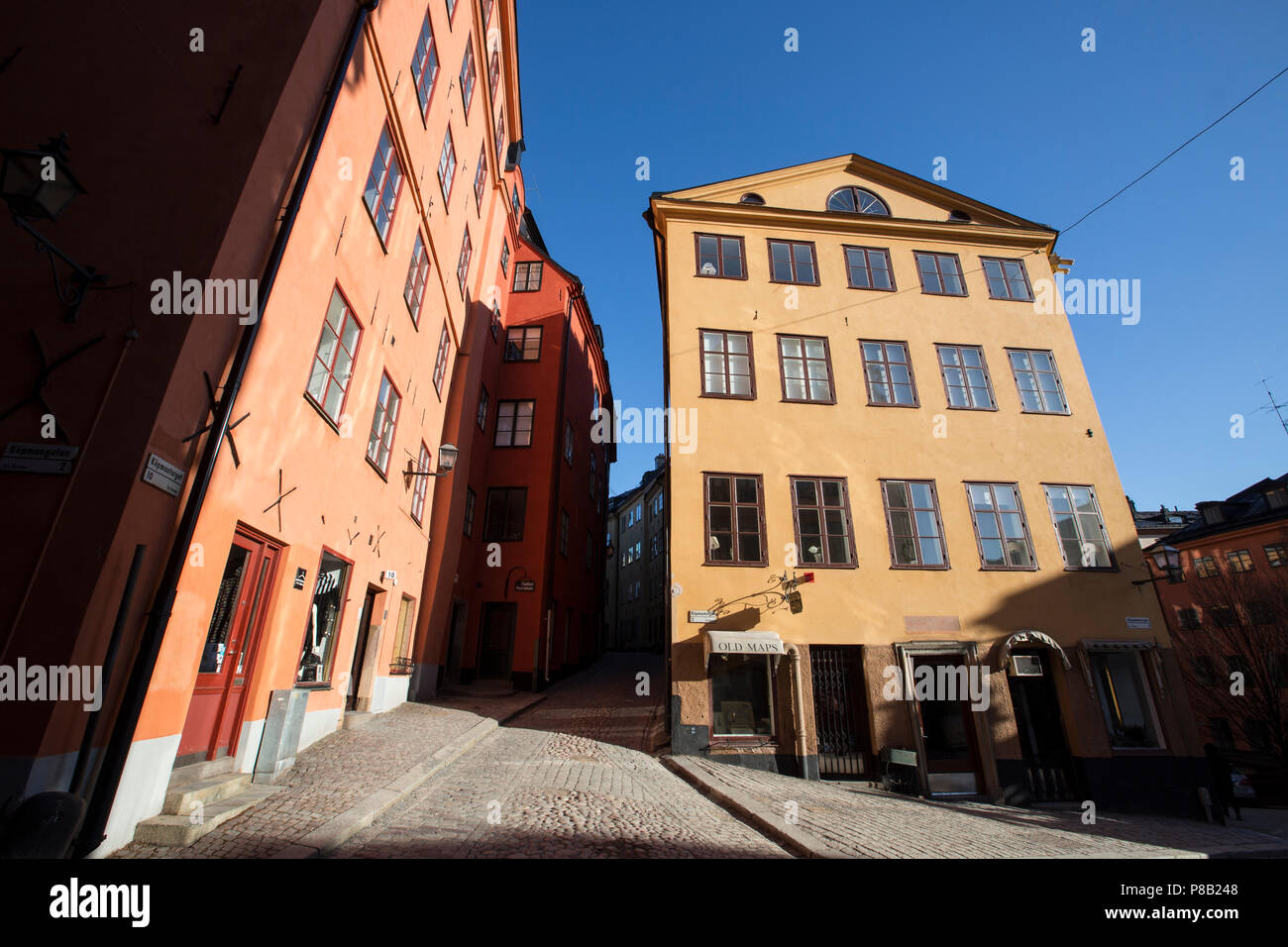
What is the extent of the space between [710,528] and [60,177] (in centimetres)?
1090

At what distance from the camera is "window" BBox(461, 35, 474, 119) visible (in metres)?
14.2

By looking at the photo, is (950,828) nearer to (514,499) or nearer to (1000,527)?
(1000,527)

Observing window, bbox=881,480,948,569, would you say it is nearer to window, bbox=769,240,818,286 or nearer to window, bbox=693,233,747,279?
window, bbox=769,240,818,286

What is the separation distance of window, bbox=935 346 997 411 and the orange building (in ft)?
46.1

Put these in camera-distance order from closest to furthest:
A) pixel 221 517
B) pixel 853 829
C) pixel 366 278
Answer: pixel 221 517
pixel 853 829
pixel 366 278

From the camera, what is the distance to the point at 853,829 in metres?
6.55

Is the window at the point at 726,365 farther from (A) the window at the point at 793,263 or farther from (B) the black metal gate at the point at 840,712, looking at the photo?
(B) the black metal gate at the point at 840,712

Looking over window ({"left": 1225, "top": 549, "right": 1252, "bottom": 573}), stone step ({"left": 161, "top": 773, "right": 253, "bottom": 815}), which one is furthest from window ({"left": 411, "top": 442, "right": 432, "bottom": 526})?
window ({"left": 1225, "top": 549, "right": 1252, "bottom": 573})

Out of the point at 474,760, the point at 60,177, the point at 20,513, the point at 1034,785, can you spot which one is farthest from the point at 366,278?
the point at 1034,785

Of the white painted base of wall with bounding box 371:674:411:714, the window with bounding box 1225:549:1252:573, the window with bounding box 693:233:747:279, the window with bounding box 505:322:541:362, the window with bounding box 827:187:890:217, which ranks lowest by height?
the white painted base of wall with bounding box 371:674:411:714

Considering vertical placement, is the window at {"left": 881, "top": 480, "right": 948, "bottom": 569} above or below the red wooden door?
above

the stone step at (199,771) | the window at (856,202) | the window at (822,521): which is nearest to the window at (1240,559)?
the window at (856,202)

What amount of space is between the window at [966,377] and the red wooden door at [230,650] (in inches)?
613
